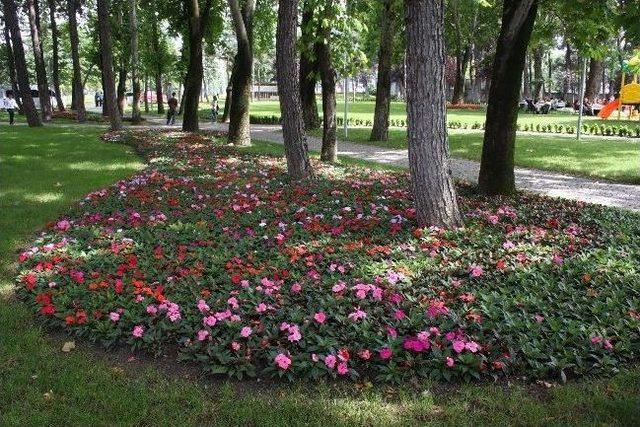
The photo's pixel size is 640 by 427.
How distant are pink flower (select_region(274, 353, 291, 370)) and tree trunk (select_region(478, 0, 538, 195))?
587 cm

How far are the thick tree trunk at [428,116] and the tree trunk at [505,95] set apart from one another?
2.20 meters

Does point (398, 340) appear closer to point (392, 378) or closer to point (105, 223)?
point (392, 378)

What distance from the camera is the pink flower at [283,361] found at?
3667 millimetres

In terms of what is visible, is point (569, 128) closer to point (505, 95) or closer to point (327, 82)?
point (327, 82)

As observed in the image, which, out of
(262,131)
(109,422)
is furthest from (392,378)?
(262,131)

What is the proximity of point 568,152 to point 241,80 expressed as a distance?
937 centimetres

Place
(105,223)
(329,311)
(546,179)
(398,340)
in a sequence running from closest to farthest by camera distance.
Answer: (398,340) < (329,311) < (105,223) < (546,179)

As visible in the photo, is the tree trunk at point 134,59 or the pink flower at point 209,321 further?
the tree trunk at point 134,59

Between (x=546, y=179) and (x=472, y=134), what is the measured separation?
1001cm

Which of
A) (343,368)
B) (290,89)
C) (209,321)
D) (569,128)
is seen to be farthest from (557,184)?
(569,128)

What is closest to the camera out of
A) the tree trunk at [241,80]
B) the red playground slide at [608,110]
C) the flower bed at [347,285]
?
the flower bed at [347,285]

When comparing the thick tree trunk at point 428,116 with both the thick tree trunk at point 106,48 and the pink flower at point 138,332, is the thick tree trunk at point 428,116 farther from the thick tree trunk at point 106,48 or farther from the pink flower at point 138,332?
the thick tree trunk at point 106,48

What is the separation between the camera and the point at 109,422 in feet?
10.7

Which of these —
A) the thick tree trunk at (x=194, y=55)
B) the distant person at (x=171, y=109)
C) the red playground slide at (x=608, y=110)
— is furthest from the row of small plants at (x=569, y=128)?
the thick tree trunk at (x=194, y=55)
